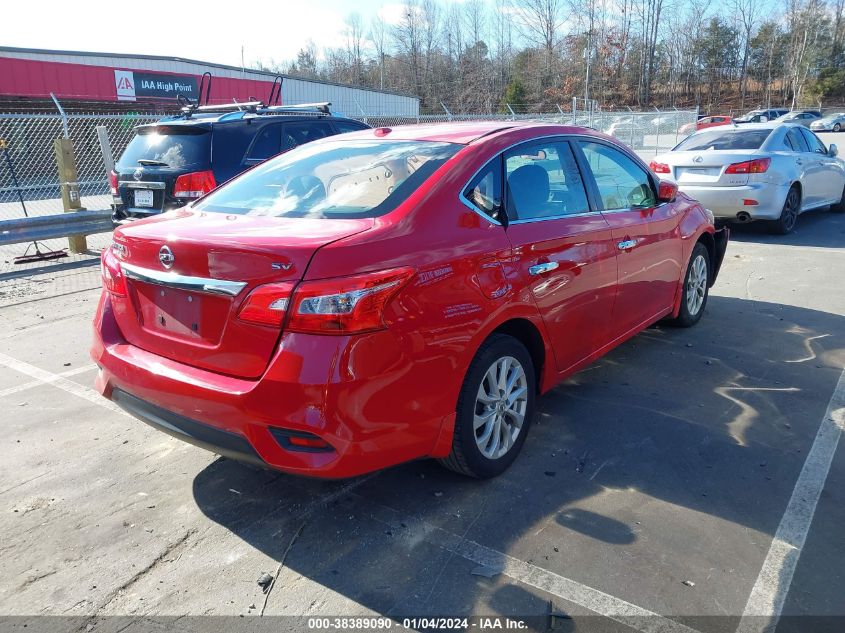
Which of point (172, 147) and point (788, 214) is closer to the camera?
point (172, 147)

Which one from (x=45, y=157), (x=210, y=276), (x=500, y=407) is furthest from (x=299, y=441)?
(x=45, y=157)

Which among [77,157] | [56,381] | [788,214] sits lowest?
[56,381]

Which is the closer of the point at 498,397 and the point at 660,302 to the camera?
the point at 498,397

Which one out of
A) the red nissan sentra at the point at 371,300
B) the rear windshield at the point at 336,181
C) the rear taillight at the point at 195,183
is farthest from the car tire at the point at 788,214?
the rear windshield at the point at 336,181

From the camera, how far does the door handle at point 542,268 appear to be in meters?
3.38

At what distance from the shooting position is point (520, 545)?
112 inches

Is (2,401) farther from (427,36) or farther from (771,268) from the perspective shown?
(427,36)

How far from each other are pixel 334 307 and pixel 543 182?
5.65 ft

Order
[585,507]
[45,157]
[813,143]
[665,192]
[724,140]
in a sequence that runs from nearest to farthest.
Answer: [585,507]
[665,192]
[724,140]
[813,143]
[45,157]

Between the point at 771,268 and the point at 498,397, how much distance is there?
6.11 meters

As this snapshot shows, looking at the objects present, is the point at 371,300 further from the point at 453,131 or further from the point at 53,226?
the point at 53,226

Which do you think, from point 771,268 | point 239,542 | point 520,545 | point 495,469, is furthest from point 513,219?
point 771,268

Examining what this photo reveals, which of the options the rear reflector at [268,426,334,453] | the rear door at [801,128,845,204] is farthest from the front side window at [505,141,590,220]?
the rear door at [801,128,845,204]

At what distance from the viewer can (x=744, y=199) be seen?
9422mm
